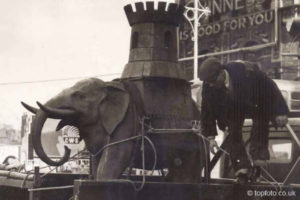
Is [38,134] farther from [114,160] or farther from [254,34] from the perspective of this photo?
[254,34]

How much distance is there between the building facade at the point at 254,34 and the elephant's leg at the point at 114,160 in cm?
1950

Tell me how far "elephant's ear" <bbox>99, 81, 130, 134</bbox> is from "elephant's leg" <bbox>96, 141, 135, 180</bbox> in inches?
9.4

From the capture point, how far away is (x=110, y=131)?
668cm

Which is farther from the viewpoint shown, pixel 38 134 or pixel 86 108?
pixel 86 108

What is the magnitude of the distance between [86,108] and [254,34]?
73.0 feet

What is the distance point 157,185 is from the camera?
558 cm

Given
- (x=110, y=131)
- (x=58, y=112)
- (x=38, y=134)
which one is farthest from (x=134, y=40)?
(x=38, y=134)

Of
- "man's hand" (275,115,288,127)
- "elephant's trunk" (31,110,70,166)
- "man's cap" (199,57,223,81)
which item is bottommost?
"elephant's trunk" (31,110,70,166)

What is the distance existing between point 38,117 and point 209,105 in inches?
74.7

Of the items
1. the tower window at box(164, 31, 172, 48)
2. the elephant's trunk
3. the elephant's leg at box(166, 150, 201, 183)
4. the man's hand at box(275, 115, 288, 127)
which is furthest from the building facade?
the elephant's trunk

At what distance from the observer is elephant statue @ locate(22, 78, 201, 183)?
6.52m

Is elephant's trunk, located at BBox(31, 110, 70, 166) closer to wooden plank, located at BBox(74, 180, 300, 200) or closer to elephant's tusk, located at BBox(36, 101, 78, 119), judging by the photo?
elephant's tusk, located at BBox(36, 101, 78, 119)

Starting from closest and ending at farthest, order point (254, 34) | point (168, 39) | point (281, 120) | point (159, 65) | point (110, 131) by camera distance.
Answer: point (281, 120)
point (110, 131)
point (159, 65)
point (168, 39)
point (254, 34)

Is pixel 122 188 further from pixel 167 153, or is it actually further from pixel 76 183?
pixel 167 153
